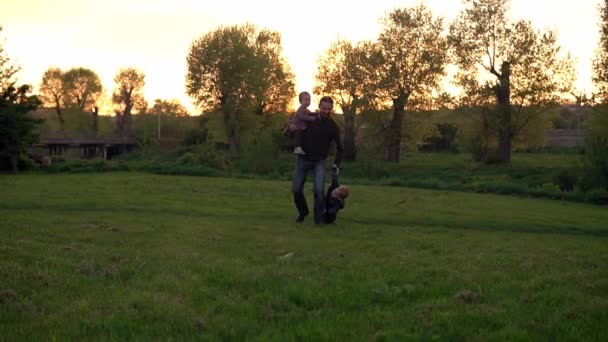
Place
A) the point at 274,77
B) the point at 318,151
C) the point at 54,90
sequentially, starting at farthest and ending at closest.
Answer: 1. the point at 54,90
2. the point at 274,77
3. the point at 318,151

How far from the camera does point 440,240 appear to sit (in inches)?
402

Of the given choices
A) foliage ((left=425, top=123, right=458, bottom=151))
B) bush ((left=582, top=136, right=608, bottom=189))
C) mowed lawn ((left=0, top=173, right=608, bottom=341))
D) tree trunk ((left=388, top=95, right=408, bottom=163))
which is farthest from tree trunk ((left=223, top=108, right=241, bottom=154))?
mowed lawn ((left=0, top=173, right=608, bottom=341))

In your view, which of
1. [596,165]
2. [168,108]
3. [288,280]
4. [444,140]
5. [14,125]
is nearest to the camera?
[288,280]

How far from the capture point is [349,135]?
197 feet

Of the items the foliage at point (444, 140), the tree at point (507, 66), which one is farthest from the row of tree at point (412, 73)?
→ the foliage at point (444, 140)

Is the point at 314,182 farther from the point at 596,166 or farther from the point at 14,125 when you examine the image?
the point at 14,125

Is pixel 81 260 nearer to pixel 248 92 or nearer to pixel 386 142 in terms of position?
pixel 386 142

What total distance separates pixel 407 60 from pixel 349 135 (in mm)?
10989

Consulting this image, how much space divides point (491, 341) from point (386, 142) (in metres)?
49.0

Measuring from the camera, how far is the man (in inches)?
480

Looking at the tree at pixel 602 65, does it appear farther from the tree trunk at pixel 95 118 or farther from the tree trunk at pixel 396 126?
the tree trunk at pixel 95 118

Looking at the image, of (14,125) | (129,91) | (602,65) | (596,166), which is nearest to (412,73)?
(602,65)

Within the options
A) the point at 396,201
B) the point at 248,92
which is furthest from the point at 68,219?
the point at 248,92

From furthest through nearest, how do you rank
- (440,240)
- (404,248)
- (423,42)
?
(423,42)
(440,240)
(404,248)
